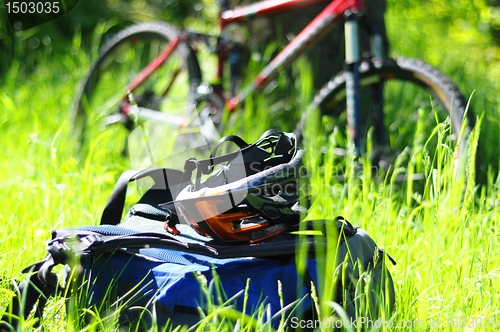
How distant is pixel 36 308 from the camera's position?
1.37 m

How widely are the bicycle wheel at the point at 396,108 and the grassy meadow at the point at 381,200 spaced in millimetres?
100

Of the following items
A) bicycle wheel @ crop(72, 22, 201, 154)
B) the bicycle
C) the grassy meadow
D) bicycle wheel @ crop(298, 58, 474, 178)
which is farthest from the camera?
bicycle wheel @ crop(72, 22, 201, 154)

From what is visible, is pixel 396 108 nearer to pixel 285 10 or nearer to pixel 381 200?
pixel 285 10

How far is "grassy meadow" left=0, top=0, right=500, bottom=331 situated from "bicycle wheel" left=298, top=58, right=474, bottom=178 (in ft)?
0.33

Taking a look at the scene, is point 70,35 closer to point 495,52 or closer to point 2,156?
point 2,156

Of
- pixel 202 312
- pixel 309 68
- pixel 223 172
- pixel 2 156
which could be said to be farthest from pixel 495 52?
pixel 202 312

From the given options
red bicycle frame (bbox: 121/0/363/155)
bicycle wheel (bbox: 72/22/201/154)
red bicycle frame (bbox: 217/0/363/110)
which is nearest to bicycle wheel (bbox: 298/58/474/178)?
red bicycle frame (bbox: 121/0/363/155)

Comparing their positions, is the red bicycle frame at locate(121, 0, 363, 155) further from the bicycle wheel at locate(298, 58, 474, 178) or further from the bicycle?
the bicycle wheel at locate(298, 58, 474, 178)

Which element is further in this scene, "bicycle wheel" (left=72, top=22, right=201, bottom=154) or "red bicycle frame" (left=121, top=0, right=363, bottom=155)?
"bicycle wheel" (left=72, top=22, right=201, bottom=154)

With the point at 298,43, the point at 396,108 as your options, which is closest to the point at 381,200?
the point at 298,43

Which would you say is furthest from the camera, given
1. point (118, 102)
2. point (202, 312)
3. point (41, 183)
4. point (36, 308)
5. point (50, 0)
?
point (50, 0)

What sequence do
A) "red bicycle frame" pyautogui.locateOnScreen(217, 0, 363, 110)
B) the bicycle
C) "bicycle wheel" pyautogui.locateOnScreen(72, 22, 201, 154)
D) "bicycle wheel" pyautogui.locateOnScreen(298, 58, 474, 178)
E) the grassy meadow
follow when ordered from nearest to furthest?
the grassy meadow
"bicycle wheel" pyautogui.locateOnScreen(298, 58, 474, 178)
the bicycle
"red bicycle frame" pyautogui.locateOnScreen(217, 0, 363, 110)
"bicycle wheel" pyautogui.locateOnScreen(72, 22, 201, 154)

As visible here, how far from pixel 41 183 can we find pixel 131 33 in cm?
133

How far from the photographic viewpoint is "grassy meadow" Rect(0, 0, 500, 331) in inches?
57.2
